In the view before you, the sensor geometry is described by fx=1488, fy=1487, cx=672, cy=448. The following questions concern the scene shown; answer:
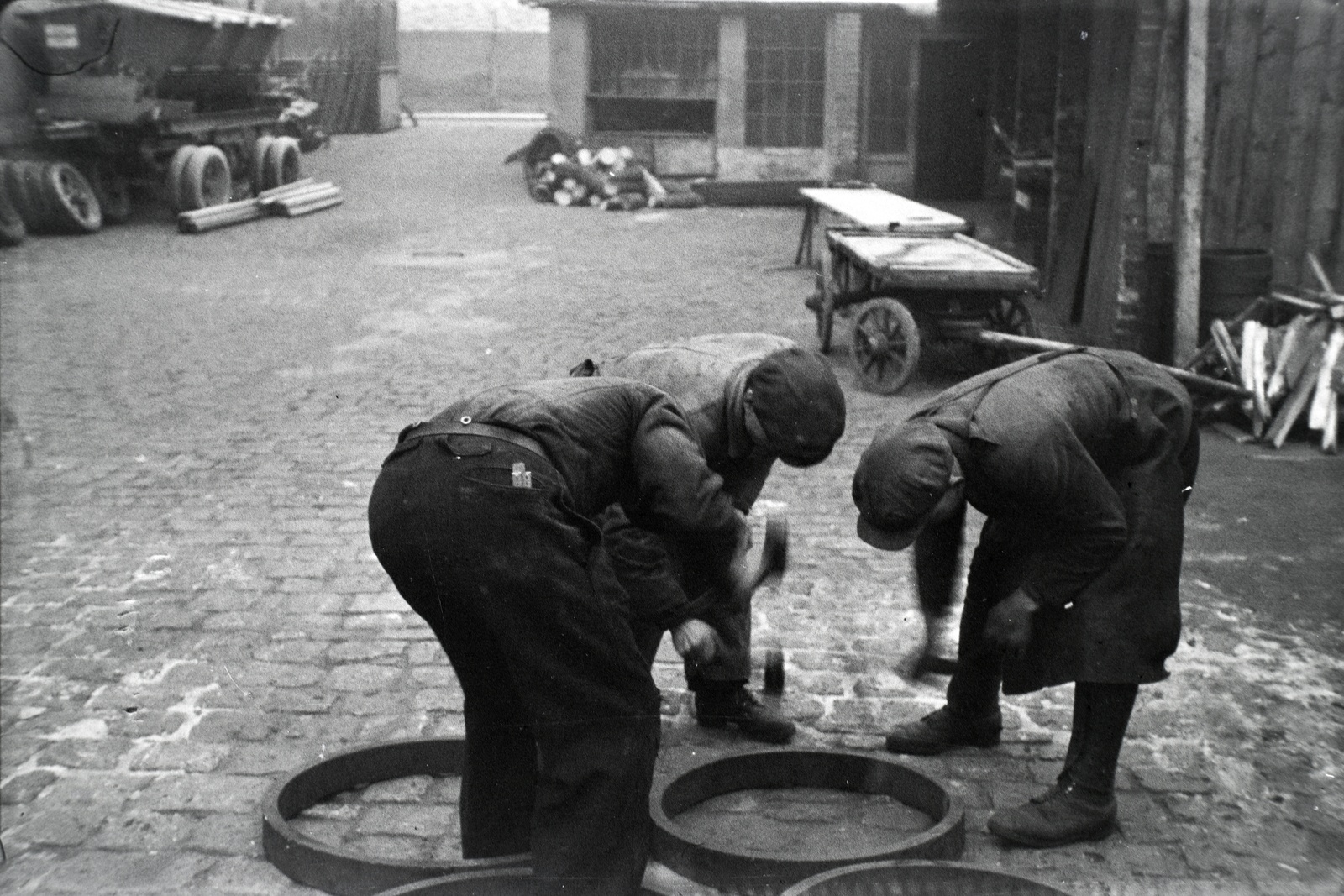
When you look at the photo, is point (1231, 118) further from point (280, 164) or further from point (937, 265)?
point (280, 164)

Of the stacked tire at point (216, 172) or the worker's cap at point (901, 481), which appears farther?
the stacked tire at point (216, 172)

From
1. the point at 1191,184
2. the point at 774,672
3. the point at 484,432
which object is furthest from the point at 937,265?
the point at 484,432

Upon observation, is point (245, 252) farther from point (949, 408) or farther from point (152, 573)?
point (949, 408)

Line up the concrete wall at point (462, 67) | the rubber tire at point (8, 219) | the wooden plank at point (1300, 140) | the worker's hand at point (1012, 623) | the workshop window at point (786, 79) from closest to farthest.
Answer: the worker's hand at point (1012, 623), the wooden plank at point (1300, 140), the rubber tire at point (8, 219), the workshop window at point (786, 79), the concrete wall at point (462, 67)

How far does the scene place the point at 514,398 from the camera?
3.46 m

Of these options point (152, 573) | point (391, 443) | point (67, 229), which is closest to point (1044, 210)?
point (391, 443)

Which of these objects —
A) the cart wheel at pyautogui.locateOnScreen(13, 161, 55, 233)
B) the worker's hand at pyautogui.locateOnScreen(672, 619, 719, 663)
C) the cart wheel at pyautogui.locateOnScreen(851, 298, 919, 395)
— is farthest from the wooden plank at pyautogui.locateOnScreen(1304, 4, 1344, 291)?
the cart wheel at pyautogui.locateOnScreen(13, 161, 55, 233)

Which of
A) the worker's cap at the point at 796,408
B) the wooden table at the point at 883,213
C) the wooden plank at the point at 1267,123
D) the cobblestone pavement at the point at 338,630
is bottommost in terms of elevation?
the cobblestone pavement at the point at 338,630

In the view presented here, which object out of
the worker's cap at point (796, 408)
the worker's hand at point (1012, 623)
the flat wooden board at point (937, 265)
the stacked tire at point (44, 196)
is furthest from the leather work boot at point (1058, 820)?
the stacked tire at point (44, 196)

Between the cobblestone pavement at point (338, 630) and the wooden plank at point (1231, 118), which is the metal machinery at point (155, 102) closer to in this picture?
the cobblestone pavement at point (338, 630)

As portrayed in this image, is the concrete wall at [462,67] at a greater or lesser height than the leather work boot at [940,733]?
greater

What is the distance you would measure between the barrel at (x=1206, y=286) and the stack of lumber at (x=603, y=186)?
12759mm

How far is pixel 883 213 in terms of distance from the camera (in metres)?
12.5

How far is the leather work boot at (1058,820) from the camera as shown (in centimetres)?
396
